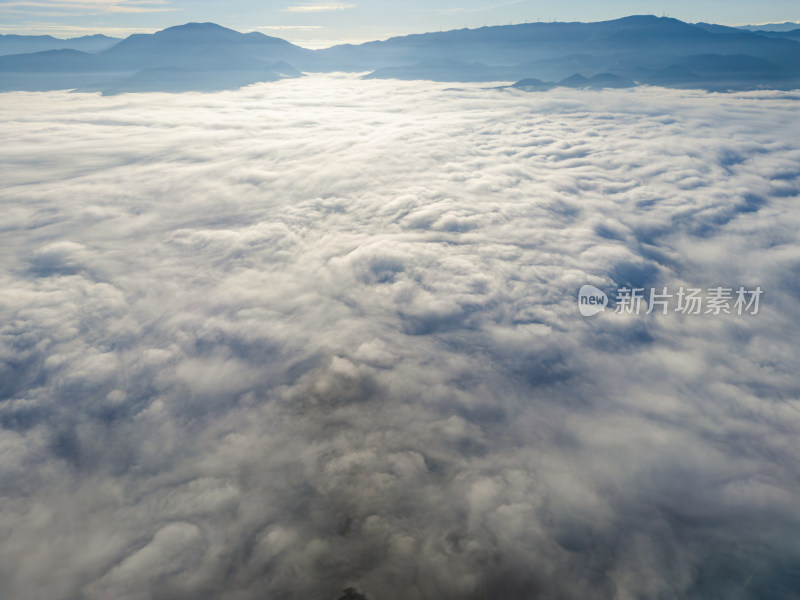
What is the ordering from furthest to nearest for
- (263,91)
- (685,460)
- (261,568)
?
(263,91) → (685,460) → (261,568)

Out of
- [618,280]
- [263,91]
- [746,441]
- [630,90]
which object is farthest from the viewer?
[263,91]

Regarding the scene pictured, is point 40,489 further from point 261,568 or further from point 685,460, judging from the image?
point 685,460

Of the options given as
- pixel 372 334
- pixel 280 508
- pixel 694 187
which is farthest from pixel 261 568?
pixel 694 187

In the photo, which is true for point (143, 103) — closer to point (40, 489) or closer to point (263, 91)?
point (263, 91)

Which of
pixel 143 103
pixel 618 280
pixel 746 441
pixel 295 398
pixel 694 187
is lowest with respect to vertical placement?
pixel 746 441

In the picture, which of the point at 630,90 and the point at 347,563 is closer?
the point at 347,563

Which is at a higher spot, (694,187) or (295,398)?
(694,187)

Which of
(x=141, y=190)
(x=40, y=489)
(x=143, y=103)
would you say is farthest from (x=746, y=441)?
(x=143, y=103)

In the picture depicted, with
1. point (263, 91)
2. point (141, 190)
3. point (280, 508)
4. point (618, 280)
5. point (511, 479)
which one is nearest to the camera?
point (280, 508)

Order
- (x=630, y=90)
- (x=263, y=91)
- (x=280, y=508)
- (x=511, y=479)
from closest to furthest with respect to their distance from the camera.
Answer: (x=280, y=508) → (x=511, y=479) → (x=630, y=90) → (x=263, y=91)
